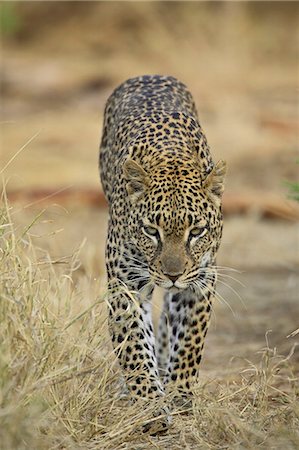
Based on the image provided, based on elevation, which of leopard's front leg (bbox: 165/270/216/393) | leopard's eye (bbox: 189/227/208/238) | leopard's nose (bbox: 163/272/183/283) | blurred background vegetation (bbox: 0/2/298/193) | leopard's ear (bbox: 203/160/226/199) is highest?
leopard's ear (bbox: 203/160/226/199)

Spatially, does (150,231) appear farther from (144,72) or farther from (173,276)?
(144,72)

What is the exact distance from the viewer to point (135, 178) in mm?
7320

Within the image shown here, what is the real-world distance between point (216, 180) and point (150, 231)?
0.54 metres

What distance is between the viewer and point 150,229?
711cm

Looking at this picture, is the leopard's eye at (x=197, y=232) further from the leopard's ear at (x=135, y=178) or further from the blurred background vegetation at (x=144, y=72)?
the blurred background vegetation at (x=144, y=72)

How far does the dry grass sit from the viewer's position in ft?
19.0

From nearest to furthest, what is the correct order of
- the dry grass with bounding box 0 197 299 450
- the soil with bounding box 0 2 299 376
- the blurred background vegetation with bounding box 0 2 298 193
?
the dry grass with bounding box 0 197 299 450
the soil with bounding box 0 2 299 376
the blurred background vegetation with bounding box 0 2 298 193

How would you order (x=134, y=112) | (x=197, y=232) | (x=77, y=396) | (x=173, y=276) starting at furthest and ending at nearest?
(x=134, y=112)
(x=197, y=232)
(x=173, y=276)
(x=77, y=396)

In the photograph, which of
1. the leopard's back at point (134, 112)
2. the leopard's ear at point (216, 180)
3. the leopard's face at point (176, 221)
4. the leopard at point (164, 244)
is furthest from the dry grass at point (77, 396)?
the leopard's back at point (134, 112)

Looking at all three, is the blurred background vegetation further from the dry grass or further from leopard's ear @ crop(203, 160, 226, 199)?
the dry grass

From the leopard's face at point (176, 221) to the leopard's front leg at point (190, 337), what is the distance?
203 millimetres

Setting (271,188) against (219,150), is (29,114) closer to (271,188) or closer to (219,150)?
(219,150)

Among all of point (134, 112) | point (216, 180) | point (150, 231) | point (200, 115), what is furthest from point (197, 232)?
point (200, 115)

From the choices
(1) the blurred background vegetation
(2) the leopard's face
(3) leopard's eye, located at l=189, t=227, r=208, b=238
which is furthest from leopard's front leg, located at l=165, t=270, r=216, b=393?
(1) the blurred background vegetation
